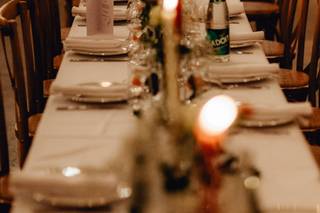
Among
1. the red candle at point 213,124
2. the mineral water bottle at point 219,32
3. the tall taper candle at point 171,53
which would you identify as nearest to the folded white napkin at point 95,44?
the mineral water bottle at point 219,32

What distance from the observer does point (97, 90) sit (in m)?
2.04

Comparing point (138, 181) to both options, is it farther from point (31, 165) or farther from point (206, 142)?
point (31, 165)

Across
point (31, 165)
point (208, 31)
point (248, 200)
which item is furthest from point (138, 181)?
point (208, 31)

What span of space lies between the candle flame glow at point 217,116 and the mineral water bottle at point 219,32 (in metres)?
1.14

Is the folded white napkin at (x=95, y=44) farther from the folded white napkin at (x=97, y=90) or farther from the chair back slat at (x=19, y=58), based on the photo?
the folded white napkin at (x=97, y=90)

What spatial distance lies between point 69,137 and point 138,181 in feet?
2.54

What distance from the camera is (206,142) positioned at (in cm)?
107

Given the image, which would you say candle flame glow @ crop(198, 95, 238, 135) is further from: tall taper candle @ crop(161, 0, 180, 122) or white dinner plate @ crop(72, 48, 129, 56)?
white dinner plate @ crop(72, 48, 129, 56)

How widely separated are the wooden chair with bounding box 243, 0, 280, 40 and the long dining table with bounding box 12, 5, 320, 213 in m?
2.40

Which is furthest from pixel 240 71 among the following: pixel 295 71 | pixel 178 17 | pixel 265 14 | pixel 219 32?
pixel 265 14

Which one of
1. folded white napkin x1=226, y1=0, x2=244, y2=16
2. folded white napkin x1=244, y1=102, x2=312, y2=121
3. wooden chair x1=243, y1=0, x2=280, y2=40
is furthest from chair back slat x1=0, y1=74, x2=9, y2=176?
wooden chair x1=243, y1=0, x2=280, y2=40

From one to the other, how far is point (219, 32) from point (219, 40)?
31 mm

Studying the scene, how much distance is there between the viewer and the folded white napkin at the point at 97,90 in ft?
6.64

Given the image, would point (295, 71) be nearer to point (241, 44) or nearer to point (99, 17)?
point (241, 44)
